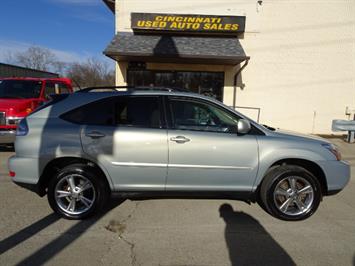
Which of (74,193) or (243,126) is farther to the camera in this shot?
(74,193)

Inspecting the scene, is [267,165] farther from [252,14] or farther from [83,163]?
[252,14]

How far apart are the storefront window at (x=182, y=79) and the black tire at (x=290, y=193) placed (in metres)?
8.61

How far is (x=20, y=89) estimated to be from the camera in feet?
27.9

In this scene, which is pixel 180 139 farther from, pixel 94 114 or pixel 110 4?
pixel 110 4

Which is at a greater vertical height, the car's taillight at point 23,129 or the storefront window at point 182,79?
the storefront window at point 182,79

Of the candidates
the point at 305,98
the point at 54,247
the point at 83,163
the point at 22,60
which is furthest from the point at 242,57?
the point at 22,60

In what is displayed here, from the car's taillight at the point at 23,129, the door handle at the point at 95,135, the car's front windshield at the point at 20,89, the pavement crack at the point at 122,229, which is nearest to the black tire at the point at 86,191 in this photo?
the pavement crack at the point at 122,229

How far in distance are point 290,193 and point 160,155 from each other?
196 cm

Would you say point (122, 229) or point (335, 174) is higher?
point (335, 174)

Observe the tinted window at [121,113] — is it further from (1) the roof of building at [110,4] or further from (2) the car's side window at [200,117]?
(1) the roof of building at [110,4]

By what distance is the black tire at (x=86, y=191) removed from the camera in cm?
404

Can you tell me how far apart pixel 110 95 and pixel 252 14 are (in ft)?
32.8

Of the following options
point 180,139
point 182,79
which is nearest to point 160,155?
point 180,139

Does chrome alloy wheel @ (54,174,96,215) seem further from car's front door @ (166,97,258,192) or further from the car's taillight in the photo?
car's front door @ (166,97,258,192)
